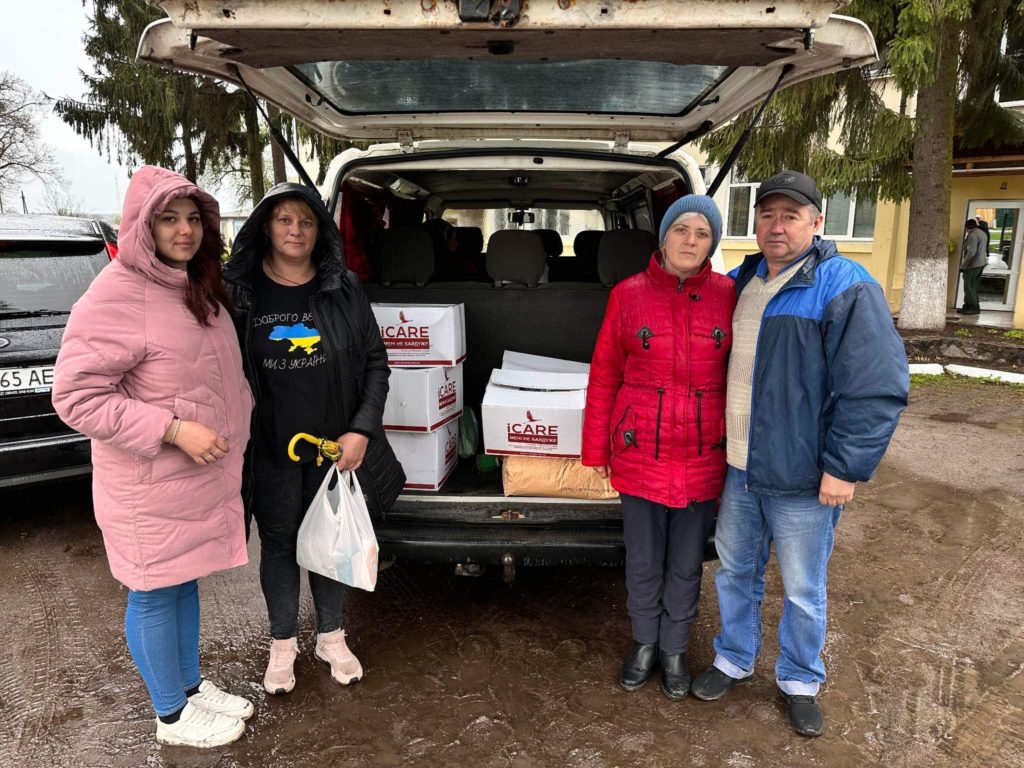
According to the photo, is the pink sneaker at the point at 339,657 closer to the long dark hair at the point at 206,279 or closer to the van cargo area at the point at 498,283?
the van cargo area at the point at 498,283

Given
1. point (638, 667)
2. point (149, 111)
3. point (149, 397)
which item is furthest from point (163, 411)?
point (149, 111)

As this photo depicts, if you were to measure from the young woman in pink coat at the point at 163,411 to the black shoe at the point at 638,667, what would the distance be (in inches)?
53.5

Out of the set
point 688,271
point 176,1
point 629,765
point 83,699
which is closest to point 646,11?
point 688,271

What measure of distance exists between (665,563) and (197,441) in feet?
5.36

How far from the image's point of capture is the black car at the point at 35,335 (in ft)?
11.3

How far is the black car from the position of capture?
136 inches

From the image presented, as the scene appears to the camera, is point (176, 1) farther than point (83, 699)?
No

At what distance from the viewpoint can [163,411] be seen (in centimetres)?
193

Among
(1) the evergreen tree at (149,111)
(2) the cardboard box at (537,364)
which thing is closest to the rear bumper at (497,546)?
(2) the cardboard box at (537,364)

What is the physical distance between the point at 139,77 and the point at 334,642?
11706 millimetres

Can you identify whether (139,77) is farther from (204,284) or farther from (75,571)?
(204,284)

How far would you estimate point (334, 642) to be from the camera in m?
2.61

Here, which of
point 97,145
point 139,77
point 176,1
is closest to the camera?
point 176,1

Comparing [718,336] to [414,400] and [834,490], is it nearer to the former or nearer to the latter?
[834,490]
